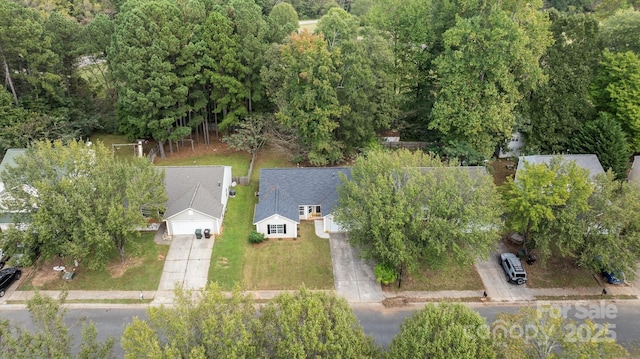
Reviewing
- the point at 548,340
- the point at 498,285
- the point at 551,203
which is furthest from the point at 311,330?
the point at 551,203

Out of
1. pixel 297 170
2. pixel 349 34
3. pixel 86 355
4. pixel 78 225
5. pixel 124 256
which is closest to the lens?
pixel 86 355

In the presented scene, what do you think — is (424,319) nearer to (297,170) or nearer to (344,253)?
(344,253)

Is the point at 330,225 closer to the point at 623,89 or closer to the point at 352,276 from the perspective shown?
the point at 352,276

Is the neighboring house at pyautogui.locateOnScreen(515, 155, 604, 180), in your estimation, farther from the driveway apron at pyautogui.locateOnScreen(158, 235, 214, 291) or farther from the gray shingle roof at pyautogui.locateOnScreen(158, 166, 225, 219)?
the driveway apron at pyautogui.locateOnScreen(158, 235, 214, 291)

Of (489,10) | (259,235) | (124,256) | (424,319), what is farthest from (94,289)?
(489,10)

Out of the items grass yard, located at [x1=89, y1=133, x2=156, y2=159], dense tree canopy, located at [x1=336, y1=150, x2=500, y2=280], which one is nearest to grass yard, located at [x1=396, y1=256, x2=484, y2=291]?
dense tree canopy, located at [x1=336, y1=150, x2=500, y2=280]

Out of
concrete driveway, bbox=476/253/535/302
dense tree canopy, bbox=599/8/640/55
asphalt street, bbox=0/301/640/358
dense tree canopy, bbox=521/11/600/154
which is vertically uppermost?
dense tree canopy, bbox=599/8/640/55
